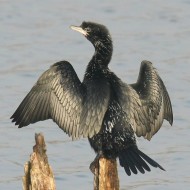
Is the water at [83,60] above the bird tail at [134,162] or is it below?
below

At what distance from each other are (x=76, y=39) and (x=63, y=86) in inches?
300

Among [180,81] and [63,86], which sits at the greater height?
[63,86]

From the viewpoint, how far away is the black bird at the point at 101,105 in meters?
10.8

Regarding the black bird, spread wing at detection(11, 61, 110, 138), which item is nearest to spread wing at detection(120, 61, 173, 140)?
the black bird

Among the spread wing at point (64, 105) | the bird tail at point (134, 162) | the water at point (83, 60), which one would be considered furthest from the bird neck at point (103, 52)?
the water at point (83, 60)

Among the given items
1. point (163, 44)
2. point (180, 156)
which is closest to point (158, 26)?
point (163, 44)

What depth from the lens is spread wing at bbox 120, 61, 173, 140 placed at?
11.1 m

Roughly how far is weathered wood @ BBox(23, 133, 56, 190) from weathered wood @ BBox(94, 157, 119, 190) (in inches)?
24.2

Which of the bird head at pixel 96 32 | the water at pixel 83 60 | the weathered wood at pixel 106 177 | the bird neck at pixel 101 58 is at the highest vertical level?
the bird head at pixel 96 32

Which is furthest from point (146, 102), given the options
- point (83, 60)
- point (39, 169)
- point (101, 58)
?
point (83, 60)

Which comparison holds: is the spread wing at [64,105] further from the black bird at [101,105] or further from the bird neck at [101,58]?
the bird neck at [101,58]

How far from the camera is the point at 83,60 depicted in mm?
17688

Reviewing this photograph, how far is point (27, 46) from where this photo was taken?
719 inches

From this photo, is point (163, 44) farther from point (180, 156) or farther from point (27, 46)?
point (180, 156)
